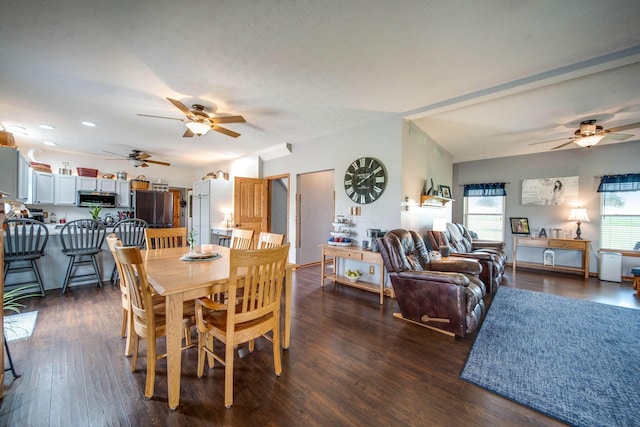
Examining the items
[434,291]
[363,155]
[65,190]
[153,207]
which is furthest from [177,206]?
[434,291]

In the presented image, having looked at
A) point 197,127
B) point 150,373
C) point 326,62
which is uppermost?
point 326,62

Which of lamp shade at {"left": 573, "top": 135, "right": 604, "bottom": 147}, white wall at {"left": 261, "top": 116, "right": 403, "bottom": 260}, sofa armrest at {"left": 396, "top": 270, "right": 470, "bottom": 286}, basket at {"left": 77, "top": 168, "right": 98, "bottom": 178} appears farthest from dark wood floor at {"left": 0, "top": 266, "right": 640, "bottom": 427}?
basket at {"left": 77, "top": 168, "right": 98, "bottom": 178}

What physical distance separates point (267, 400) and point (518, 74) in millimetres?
3849

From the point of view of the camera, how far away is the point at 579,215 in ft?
16.2

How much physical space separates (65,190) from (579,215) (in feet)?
38.3

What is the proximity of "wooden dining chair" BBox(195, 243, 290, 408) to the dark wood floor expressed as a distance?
182 mm

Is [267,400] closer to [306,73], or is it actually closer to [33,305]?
[306,73]

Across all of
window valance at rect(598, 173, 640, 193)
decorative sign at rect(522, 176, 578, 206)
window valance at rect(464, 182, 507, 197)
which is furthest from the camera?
window valance at rect(464, 182, 507, 197)

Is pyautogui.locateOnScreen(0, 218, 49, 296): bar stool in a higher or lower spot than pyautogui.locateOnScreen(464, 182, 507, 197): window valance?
lower

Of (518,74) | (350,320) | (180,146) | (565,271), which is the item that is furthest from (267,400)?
(565,271)

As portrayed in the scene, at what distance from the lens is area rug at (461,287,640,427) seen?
5.16 ft

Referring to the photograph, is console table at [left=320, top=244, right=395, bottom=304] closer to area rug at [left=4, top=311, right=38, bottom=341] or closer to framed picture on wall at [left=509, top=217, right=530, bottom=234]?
area rug at [left=4, top=311, right=38, bottom=341]

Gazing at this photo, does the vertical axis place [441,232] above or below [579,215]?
below

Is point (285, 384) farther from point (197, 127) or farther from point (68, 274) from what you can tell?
point (68, 274)
